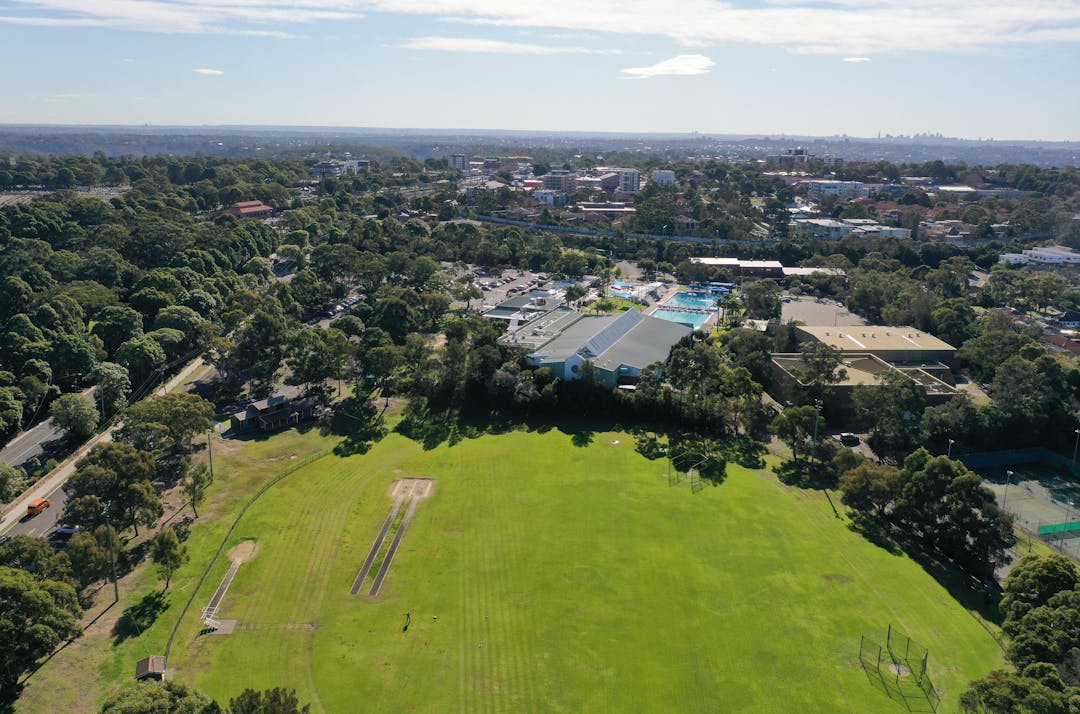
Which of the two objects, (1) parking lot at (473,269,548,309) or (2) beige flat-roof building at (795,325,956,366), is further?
(1) parking lot at (473,269,548,309)

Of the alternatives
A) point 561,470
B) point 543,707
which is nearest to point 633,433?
point 561,470

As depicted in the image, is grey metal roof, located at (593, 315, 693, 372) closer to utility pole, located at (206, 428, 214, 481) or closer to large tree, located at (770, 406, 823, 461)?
large tree, located at (770, 406, 823, 461)

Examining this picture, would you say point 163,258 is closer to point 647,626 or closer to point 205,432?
point 205,432

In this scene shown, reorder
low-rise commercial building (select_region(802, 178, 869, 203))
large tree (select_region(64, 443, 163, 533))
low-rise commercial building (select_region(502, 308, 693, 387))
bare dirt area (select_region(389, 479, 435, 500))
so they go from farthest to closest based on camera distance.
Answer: low-rise commercial building (select_region(802, 178, 869, 203))
low-rise commercial building (select_region(502, 308, 693, 387))
bare dirt area (select_region(389, 479, 435, 500))
large tree (select_region(64, 443, 163, 533))

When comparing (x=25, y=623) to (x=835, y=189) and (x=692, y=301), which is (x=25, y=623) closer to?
(x=692, y=301)

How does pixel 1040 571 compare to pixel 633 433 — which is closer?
pixel 1040 571

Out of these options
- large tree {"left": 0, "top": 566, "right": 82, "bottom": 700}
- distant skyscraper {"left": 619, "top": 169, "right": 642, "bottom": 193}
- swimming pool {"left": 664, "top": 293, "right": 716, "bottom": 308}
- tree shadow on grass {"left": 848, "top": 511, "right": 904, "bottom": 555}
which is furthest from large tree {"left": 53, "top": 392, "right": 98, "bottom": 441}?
distant skyscraper {"left": 619, "top": 169, "right": 642, "bottom": 193}
